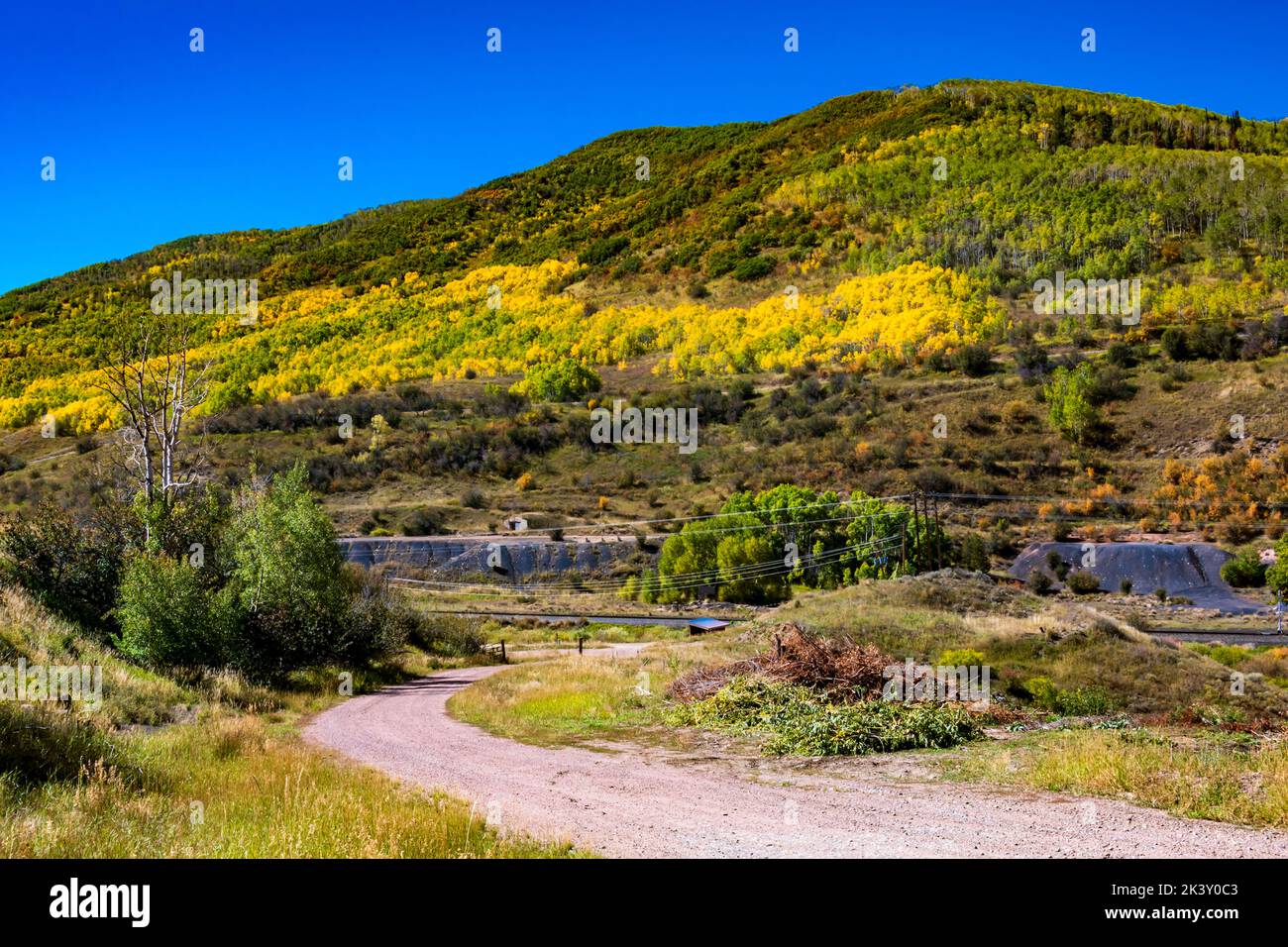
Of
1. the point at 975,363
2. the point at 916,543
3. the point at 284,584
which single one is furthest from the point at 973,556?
the point at 284,584

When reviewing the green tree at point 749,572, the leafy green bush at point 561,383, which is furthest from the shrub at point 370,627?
the leafy green bush at point 561,383

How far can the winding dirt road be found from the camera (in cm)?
753

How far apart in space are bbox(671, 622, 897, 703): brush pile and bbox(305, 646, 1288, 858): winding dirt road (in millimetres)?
3726

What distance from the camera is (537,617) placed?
48.4m

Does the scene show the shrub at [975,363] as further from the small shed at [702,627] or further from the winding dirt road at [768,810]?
the winding dirt road at [768,810]

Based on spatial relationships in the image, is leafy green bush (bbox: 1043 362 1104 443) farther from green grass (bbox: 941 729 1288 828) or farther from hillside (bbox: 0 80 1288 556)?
green grass (bbox: 941 729 1288 828)

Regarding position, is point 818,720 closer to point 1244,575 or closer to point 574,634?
point 574,634

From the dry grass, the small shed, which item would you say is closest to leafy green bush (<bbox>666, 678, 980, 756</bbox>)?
the dry grass

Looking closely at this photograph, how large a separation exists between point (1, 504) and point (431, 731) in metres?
62.5

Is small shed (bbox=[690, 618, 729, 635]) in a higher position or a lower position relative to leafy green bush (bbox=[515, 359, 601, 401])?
lower

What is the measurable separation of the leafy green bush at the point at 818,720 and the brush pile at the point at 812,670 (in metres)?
0.47

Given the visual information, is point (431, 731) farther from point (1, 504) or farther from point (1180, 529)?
point (1, 504)

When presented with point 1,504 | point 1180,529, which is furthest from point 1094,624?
point 1,504
